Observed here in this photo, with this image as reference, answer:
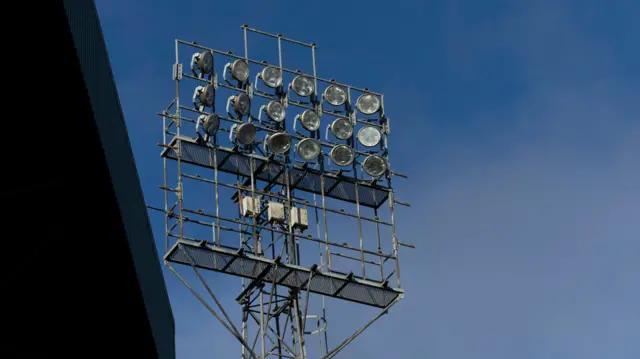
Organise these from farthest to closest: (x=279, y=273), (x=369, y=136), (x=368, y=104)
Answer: (x=368, y=104)
(x=369, y=136)
(x=279, y=273)

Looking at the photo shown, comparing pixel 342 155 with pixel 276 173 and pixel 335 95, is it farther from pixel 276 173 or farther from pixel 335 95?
pixel 276 173

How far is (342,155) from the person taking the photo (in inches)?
1677

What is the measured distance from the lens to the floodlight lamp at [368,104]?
44.3 meters

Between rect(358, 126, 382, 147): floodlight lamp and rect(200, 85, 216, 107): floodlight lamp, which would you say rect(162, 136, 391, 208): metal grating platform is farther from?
rect(358, 126, 382, 147): floodlight lamp

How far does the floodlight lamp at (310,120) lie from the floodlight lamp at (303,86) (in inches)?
30.5

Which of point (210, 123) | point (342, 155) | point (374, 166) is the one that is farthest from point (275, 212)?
point (374, 166)

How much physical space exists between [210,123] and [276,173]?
2.83 m

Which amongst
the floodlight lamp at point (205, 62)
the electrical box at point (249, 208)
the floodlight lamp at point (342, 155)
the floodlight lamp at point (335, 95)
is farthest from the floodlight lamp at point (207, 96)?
the floodlight lamp at point (335, 95)

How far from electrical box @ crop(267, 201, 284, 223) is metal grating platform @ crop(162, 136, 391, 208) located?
3.36 ft

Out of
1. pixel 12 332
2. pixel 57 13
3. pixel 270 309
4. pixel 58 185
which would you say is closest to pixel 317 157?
pixel 270 309

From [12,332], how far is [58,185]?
15.9 feet

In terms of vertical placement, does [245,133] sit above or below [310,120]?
below

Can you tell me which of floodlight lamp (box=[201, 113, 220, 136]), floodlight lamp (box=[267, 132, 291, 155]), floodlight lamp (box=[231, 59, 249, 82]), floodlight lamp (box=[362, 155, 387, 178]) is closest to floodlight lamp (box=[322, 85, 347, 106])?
floodlight lamp (box=[362, 155, 387, 178])

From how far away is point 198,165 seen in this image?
39.6 m
